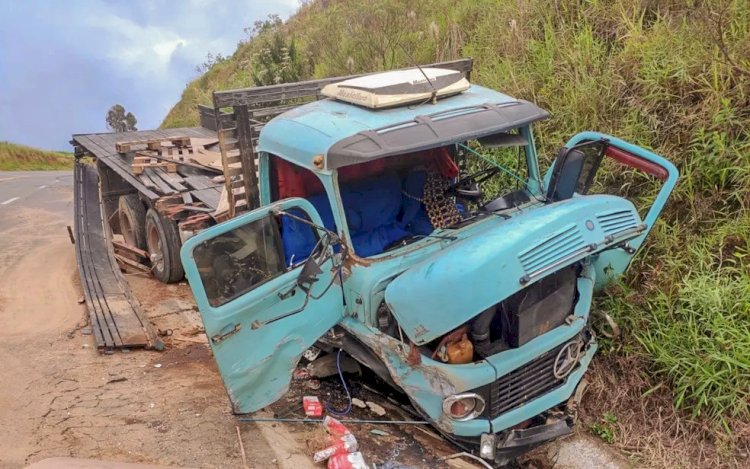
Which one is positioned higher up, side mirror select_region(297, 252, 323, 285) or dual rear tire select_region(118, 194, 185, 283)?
side mirror select_region(297, 252, 323, 285)

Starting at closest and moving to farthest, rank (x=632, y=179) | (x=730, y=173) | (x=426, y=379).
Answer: (x=426, y=379), (x=730, y=173), (x=632, y=179)

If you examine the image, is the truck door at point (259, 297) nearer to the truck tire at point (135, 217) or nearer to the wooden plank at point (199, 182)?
the wooden plank at point (199, 182)

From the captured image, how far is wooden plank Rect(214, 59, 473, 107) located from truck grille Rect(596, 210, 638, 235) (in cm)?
263

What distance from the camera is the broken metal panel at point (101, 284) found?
5.18 metres

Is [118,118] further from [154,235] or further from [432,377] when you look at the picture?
[432,377]

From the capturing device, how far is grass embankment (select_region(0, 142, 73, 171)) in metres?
26.1

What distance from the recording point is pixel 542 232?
2924 mm

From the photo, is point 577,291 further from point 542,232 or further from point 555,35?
point 555,35

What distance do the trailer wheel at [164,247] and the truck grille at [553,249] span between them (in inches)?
195

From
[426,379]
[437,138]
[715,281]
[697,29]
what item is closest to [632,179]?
[715,281]

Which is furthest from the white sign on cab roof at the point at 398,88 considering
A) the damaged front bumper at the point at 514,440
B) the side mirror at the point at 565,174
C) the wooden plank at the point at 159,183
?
the wooden plank at the point at 159,183

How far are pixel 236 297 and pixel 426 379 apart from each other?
119 centimetres

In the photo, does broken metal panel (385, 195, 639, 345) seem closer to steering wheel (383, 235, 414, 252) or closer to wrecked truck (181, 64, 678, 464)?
wrecked truck (181, 64, 678, 464)

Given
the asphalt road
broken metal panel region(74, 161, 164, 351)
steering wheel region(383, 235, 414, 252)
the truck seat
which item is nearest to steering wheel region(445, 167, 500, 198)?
the truck seat
